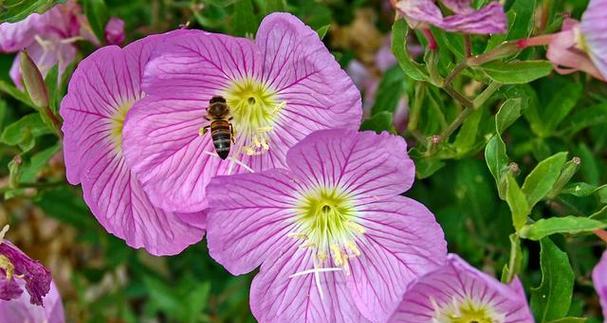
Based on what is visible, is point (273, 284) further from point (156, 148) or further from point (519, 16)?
point (519, 16)

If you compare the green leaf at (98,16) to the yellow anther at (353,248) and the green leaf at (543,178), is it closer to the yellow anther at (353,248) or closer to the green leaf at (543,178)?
the yellow anther at (353,248)

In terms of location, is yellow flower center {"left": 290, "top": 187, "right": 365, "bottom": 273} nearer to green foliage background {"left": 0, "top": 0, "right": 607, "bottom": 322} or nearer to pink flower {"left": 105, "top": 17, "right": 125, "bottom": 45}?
green foliage background {"left": 0, "top": 0, "right": 607, "bottom": 322}

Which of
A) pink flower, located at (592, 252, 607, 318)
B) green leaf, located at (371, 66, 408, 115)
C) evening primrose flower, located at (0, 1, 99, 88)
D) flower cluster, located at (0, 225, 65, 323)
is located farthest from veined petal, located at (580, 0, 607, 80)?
evening primrose flower, located at (0, 1, 99, 88)

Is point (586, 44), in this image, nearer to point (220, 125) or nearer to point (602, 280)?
point (602, 280)

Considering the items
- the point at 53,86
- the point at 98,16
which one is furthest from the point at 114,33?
the point at 53,86

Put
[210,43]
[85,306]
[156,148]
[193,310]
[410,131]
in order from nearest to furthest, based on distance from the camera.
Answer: [210,43], [156,148], [410,131], [193,310], [85,306]

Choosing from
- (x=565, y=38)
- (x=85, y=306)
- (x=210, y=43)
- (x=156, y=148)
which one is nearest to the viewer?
(x=565, y=38)

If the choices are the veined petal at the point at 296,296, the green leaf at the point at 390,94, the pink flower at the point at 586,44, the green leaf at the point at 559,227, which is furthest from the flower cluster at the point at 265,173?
the green leaf at the point at 390,94

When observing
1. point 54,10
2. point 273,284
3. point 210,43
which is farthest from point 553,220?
point 54,10

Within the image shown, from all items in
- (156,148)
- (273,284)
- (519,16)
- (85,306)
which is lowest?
(85,306)
